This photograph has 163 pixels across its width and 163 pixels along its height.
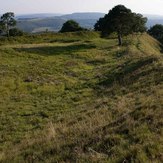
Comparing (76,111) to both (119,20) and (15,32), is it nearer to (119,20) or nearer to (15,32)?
(119,20)

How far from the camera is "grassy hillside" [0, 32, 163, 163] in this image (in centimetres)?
938

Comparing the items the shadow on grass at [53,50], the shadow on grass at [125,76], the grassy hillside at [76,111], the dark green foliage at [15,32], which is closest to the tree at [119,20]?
the shadow on grass at [53,50]

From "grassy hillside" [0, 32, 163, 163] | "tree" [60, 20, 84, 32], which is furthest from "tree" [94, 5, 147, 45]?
"tree" [60, 20, 84, 32]

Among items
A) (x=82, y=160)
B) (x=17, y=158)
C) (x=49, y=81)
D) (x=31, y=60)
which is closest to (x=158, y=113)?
(x=82, y=160)

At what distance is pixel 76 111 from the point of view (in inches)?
730

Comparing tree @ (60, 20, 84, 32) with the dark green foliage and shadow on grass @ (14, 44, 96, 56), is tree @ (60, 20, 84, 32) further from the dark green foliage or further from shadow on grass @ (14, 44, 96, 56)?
shadow on grass @ (14, 44, 96, 56)

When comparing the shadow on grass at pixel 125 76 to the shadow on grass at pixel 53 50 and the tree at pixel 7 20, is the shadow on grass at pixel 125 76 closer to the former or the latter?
the shadow on grass at pixel 53 50

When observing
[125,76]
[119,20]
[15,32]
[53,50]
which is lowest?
[53,50]

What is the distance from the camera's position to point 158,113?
11422 mm

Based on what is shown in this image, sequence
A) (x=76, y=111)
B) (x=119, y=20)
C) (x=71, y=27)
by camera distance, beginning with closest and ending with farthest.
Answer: (x=76, y=111), (x=119, y=20), (x=71, y=27)

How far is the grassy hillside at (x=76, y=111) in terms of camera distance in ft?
30.8

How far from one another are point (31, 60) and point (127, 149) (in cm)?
3558

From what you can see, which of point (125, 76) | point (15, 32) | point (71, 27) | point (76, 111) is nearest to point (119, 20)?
point (125, 76)

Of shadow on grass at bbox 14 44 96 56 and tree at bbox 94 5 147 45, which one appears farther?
tree at bbox 94 5 147 45
